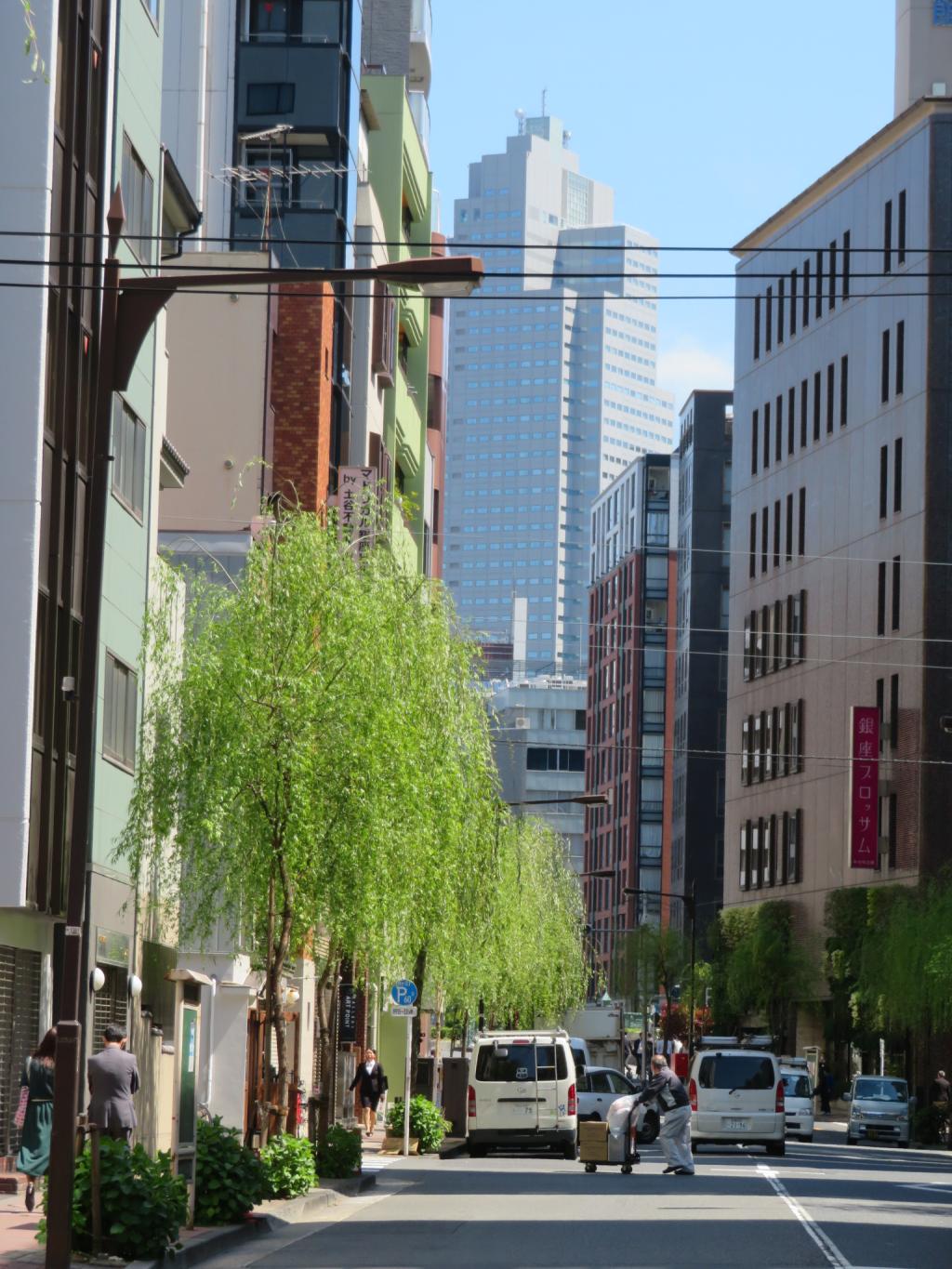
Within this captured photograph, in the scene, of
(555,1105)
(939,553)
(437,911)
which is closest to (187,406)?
(555,1105)

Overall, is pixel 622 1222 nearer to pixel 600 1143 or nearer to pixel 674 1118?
pixel 674 1118

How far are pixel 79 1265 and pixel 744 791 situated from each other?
82033mm

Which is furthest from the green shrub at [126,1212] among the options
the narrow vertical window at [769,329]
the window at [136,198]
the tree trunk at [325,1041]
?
the narrow vertical window at [769,329]

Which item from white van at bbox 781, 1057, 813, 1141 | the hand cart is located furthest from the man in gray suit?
white van at bbox 781, 1057, 813, 1141

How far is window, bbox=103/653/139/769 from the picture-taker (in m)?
31.9

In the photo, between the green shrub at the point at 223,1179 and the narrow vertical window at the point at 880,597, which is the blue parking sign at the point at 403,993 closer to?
the green shrub at the point at 223,1179

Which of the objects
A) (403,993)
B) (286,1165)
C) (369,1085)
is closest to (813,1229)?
(286,1165)

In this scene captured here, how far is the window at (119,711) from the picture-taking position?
31.9 meters

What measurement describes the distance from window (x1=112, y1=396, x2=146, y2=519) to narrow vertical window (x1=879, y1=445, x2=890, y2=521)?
5209 centimetres

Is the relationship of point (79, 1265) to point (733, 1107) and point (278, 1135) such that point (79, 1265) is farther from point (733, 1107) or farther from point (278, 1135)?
point (733, 1107)

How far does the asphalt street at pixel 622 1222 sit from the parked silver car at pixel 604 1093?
977 cm

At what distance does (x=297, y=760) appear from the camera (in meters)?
26.0

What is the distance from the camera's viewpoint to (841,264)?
89.1m

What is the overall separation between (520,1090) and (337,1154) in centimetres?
1324
